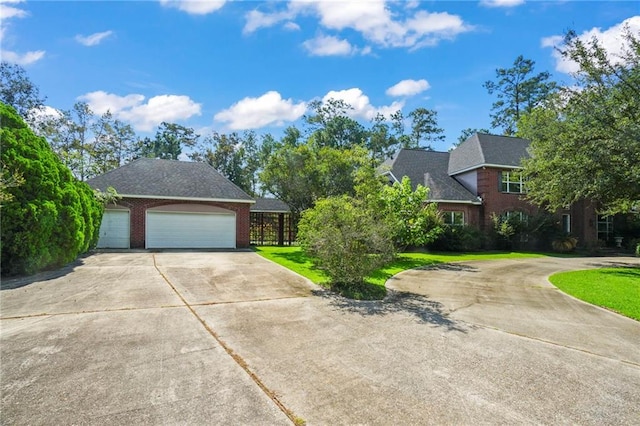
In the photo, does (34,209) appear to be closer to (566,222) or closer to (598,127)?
(598,127)

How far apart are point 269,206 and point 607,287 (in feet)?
64.7

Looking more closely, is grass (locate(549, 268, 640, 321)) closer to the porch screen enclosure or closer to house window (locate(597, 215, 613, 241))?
house window (locate(597, 215, 613, 241))

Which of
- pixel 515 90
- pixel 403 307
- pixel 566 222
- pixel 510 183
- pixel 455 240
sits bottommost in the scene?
pixel 403 307

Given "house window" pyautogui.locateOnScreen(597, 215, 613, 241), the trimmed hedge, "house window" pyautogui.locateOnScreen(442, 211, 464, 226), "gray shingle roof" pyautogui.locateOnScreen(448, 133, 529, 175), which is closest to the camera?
the trimmed hedge

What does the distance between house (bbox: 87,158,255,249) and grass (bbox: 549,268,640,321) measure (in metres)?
14.8

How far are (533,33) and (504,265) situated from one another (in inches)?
361

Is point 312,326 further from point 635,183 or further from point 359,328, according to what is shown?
point 635,183

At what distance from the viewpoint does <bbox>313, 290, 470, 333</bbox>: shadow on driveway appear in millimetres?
6514

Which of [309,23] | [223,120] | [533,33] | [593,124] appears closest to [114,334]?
[309,23]

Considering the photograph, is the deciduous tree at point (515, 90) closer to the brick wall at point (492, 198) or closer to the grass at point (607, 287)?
the brick wall at point (492, 198)

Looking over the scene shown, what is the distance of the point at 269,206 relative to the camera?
25.4m

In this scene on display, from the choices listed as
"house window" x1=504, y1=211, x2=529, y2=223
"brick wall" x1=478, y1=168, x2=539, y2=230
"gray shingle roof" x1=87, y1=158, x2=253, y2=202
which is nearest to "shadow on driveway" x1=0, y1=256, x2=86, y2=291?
"gray shingle roof" x1=87, y1=158, x2=253, y2=202

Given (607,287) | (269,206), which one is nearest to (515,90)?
(269,206)

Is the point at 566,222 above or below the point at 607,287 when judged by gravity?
above
